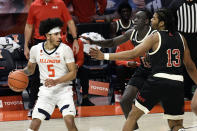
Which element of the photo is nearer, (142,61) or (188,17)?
(142,61)

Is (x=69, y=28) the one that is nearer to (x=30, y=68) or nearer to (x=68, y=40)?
(x=68, y=40)

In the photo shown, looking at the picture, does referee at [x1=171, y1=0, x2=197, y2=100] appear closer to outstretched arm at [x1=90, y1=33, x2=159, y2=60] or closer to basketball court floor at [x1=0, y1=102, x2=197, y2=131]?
basketball court floor at [x1=0, y1=102, x2=197, y2=131]

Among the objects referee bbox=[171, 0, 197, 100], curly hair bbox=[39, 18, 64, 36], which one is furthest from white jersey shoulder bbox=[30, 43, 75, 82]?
referee bbox=[171, 0, 197, 100]

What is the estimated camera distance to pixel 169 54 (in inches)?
231

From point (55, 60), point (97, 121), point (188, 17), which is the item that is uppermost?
point (188, 17)

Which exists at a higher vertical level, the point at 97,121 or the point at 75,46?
the point at 75,46

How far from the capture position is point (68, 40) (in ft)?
28.5

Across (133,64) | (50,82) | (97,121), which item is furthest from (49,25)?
(133,64)

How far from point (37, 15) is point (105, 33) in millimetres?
1784

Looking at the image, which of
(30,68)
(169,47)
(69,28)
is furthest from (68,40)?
(169,47)

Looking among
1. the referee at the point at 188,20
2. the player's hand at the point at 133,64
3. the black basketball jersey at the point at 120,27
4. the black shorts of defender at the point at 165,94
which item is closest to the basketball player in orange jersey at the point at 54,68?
the black shorts of defender at the point at 165,94

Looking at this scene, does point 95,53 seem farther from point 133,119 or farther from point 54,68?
point 54,68

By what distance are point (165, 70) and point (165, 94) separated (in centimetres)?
26

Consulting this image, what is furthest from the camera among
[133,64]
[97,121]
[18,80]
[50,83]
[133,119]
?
[133,64]
